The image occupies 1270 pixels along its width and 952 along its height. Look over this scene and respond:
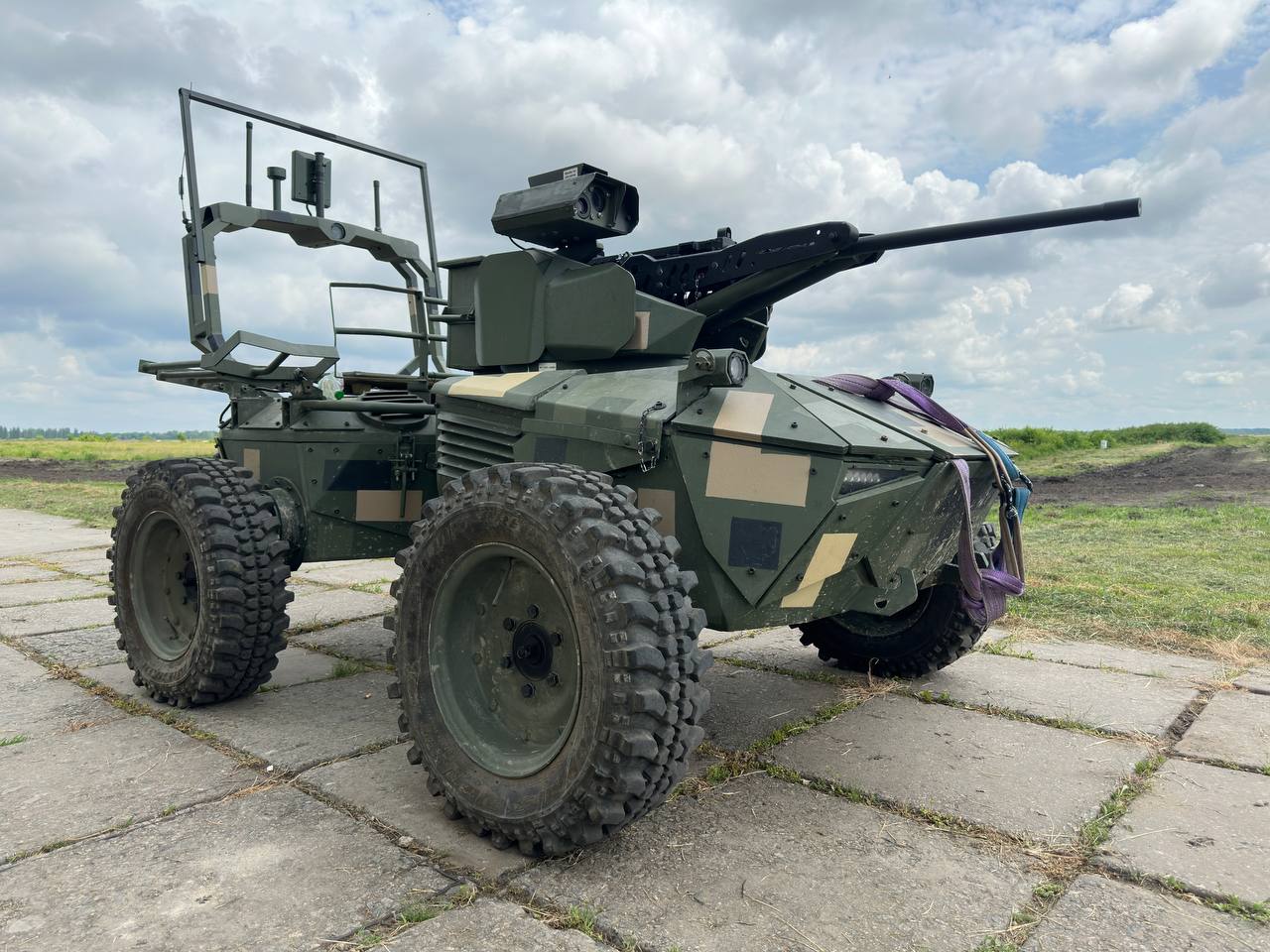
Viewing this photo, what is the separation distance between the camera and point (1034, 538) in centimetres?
962

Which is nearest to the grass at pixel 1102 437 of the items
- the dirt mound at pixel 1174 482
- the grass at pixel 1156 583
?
the dirt mound at pixel 1174 482

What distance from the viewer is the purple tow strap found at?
3621mm

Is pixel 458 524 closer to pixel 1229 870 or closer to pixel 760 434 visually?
pixel 760 434

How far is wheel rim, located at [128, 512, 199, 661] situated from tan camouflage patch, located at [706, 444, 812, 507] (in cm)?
275

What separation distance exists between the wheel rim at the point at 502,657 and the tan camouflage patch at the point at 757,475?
2.09 feet

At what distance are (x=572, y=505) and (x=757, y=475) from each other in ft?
2.11

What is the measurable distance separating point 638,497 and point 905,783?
53.4 inches

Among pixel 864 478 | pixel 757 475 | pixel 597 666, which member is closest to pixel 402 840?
pixel 597 666

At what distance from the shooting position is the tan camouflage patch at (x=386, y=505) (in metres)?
4.65

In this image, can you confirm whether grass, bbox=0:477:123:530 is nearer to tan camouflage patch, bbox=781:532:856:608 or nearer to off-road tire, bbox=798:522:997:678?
off-road tire, bbox=798:522:997:678

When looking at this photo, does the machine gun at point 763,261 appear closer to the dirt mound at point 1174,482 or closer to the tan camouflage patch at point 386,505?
the tan camouflage patch at point 386,505

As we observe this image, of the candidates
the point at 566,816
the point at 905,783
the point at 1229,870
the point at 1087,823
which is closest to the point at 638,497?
the point at 566,816

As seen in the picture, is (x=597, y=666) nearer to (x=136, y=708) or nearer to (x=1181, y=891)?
(x=1181, y=891)

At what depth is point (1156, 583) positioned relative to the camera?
7.01m
